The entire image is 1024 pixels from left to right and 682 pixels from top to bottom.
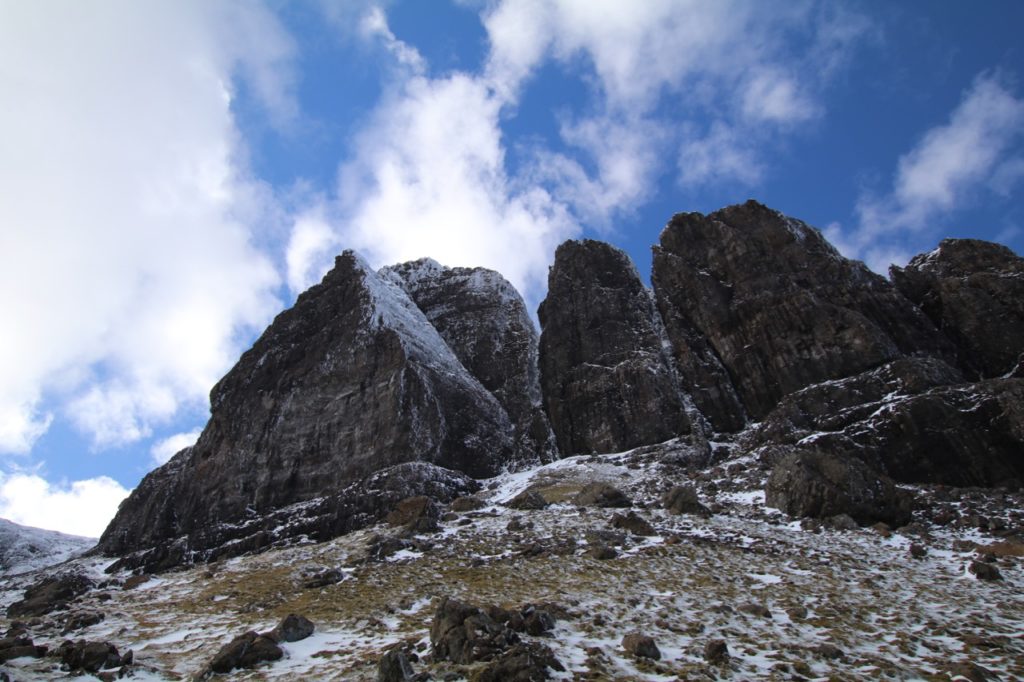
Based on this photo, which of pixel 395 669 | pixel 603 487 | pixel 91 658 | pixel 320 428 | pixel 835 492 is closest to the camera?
pixel 395 669

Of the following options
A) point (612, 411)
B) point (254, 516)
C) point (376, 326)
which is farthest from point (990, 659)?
point (376, 326)

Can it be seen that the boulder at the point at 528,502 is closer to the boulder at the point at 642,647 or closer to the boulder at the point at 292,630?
the boulder at the point at 292,630

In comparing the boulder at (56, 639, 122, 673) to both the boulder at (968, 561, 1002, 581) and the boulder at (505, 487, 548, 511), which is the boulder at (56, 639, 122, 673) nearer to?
the boulder at (505, 487, 548, 511)

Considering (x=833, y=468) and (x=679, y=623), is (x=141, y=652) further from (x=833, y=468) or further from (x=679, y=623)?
(x=833, y=468)

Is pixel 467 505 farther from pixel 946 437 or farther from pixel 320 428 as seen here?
pixel 946 437

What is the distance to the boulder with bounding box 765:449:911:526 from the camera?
25062mm

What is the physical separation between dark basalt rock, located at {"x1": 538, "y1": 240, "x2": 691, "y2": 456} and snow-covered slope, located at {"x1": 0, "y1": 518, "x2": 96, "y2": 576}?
176 feet

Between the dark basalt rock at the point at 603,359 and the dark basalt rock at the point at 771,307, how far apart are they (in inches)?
107

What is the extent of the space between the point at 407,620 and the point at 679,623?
7213 millimetres

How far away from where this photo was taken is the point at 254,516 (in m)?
46.2

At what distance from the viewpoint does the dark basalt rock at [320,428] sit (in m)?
49.0

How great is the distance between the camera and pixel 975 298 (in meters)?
43.2

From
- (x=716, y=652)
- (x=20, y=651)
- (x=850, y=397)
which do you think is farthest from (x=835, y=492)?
(x=20, y=651)

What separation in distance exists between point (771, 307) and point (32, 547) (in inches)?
3290
